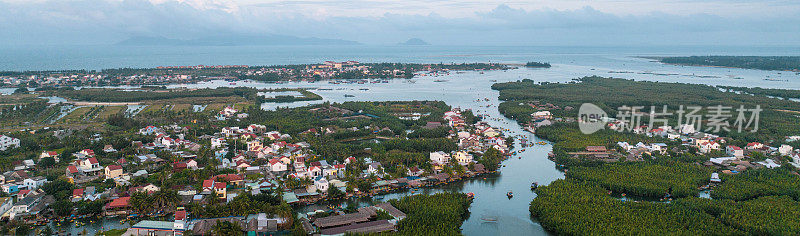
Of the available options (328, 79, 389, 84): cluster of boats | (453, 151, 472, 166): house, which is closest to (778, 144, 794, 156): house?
(453, 151, 472, 166): house

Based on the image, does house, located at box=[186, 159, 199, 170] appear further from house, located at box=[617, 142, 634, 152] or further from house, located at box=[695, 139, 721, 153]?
house, located at box=[695, 139, 721, 153]

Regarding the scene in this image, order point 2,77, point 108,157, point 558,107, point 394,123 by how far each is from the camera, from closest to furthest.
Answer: point 108,157 → point 394,123 → point 558,107 → point 2,77

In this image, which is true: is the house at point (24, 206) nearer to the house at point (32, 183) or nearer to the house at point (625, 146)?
the house at point (32, 183)

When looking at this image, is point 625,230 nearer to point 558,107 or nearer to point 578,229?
point 578,229

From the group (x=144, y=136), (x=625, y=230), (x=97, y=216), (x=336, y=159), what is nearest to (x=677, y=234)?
(x=625, y=230)

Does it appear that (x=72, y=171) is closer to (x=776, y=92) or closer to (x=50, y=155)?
(x=50, y=155)
